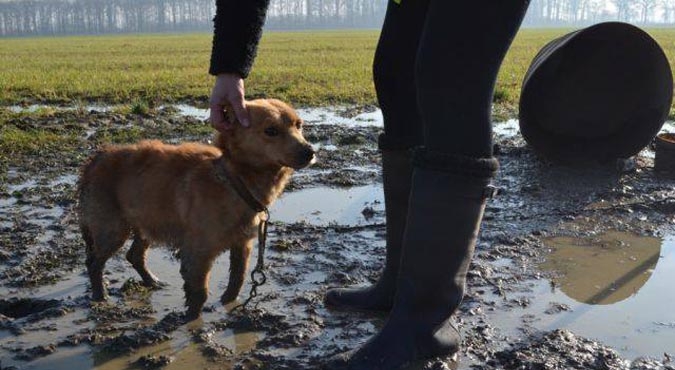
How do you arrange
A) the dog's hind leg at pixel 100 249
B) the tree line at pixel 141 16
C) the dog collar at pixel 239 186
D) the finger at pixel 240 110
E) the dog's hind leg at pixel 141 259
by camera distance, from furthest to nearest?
the tree line at pixel 141 16 < the dog's hind leg at pixel 141 259 < the dog's hind leg at pixel 100 249 < the dog collar at pixel 239 186 < the finger at pixel 240 110

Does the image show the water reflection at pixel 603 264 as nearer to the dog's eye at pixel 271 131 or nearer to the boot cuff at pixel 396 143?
Result: the boot cuff at pixel 396 143

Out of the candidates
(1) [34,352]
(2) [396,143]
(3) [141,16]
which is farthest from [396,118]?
(3) [141,16]

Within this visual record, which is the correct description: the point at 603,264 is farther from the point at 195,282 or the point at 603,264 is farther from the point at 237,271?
the point at 195,282

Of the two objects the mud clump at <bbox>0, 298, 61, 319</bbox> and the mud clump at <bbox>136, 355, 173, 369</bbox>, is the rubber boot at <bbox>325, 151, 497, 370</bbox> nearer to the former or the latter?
the mud clump at <bbox>136, 355, 173, 369</bbox>

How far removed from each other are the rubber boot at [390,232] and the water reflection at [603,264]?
1.08 metres

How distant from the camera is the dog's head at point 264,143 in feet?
11.7

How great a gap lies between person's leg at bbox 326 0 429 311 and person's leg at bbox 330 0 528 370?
25.5 inches

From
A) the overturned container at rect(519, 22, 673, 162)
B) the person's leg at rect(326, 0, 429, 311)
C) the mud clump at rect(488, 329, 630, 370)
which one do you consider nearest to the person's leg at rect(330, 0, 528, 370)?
the mud clump at rect(488, 329, 630, 370)

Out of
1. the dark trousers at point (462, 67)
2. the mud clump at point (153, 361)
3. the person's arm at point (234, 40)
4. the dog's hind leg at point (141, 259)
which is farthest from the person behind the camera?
the dog's hind leg at point (141, 259)

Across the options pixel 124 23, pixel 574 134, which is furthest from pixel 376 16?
pixel 574 134

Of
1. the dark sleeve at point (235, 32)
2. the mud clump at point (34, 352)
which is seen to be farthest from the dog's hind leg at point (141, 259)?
the dark sleeve at point (235, 32)

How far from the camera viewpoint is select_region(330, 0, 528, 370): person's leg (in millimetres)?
2451

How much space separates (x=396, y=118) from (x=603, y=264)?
192cm

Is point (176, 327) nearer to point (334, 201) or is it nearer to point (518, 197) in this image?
point (334, 201)
